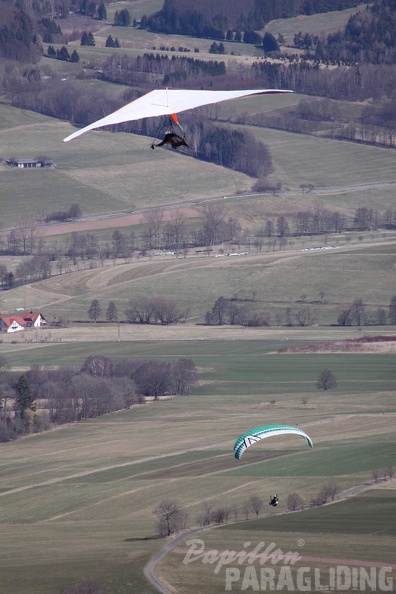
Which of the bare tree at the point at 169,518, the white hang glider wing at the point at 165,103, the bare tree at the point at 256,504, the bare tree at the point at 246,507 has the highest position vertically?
the white hang glider wing at the point at 165,103

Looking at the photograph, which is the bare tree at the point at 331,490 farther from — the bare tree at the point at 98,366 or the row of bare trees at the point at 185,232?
the row of bare trees at the point at 185,232

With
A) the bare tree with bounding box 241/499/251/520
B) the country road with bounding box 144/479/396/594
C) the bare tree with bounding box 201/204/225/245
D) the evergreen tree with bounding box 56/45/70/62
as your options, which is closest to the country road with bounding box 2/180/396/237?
the bare tree with bounding box 201/204/225/245

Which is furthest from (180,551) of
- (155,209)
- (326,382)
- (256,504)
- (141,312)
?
(155,209)

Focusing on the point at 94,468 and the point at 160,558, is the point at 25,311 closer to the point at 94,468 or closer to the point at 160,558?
the point at 94,468

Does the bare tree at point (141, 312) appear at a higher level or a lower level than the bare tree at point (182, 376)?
lower

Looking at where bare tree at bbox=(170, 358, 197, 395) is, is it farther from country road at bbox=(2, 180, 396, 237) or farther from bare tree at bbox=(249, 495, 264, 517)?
country road at bbox=(2, 180, 396, 237)

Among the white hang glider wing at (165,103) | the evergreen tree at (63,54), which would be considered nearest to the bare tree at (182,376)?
the white hang glider wing at (165,103)
